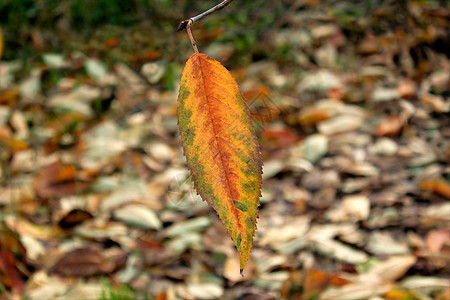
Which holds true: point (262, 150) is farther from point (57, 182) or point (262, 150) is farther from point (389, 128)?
point (57, 182)

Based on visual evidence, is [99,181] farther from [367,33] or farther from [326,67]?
[367,33]

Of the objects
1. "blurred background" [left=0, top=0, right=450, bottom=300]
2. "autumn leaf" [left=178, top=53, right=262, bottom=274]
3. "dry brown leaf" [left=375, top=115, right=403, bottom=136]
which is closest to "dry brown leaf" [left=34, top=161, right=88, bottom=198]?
"blurred background" [left=0, top=0, right=450, bottom=300]

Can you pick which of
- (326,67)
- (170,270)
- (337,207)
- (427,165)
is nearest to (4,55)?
(326,67)

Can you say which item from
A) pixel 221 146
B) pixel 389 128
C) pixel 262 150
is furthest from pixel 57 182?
pixel 221 146

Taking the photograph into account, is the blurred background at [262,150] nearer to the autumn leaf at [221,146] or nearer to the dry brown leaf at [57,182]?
the dry brown leaf at [57,182]

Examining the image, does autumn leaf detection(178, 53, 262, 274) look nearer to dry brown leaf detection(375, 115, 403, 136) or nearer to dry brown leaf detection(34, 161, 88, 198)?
dry brown leaf detection(34, 161, 88, 198)

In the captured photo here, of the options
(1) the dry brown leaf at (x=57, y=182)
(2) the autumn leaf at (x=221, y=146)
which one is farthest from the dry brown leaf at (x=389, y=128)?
(2) the autumn leaf at (x=221, y=146)
